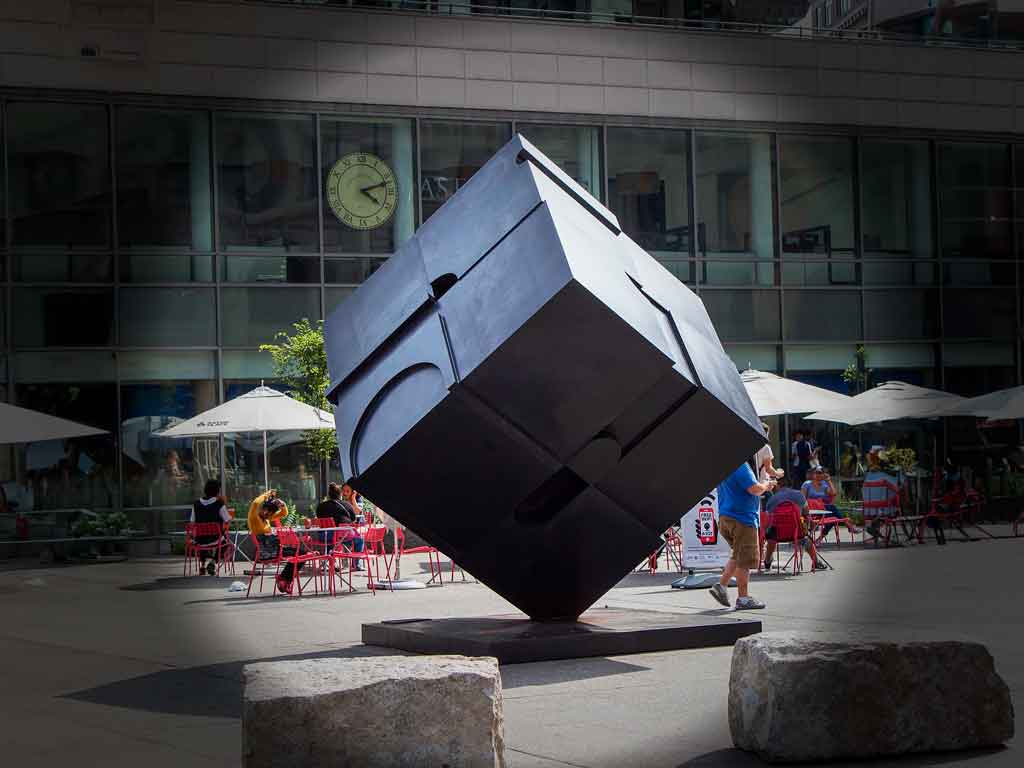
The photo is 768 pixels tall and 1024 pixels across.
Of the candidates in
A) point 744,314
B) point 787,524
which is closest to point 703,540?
point 787,524

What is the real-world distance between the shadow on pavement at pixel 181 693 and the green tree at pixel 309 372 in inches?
512

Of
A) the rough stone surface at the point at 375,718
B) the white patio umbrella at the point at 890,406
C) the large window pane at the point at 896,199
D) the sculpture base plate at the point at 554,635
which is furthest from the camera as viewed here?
the large window pane at the point at 896,199

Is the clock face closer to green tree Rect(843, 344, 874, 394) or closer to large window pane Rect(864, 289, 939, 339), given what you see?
green tree Rect(843, 344, 874, 394)

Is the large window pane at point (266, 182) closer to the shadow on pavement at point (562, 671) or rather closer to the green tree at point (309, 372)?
the green tree at point (309, 372)

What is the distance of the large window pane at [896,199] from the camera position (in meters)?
31.6

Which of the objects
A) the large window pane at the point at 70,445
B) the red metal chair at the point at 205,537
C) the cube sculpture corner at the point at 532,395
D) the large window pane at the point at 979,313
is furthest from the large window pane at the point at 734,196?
the cube sculpture corner at the point at 532,395

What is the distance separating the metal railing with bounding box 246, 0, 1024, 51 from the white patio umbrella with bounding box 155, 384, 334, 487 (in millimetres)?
8238

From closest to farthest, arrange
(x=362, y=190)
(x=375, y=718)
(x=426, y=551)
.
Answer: (x=375, y=718) < (x=426, y=551) < (x=362, y=190)

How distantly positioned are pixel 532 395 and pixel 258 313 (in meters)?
17.8

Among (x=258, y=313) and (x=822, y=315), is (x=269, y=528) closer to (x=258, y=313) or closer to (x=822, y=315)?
(x=258, y=313)

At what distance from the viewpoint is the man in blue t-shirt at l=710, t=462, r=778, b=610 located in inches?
517

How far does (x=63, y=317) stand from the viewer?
83.8ft

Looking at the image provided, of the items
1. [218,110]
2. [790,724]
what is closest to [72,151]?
[218,110]

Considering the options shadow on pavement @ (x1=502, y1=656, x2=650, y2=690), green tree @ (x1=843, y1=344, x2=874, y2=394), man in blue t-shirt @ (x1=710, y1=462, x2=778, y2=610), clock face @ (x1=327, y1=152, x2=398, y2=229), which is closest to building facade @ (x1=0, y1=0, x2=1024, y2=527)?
clock face @ (x1=327, y1=152, x2=398, y2=229)
